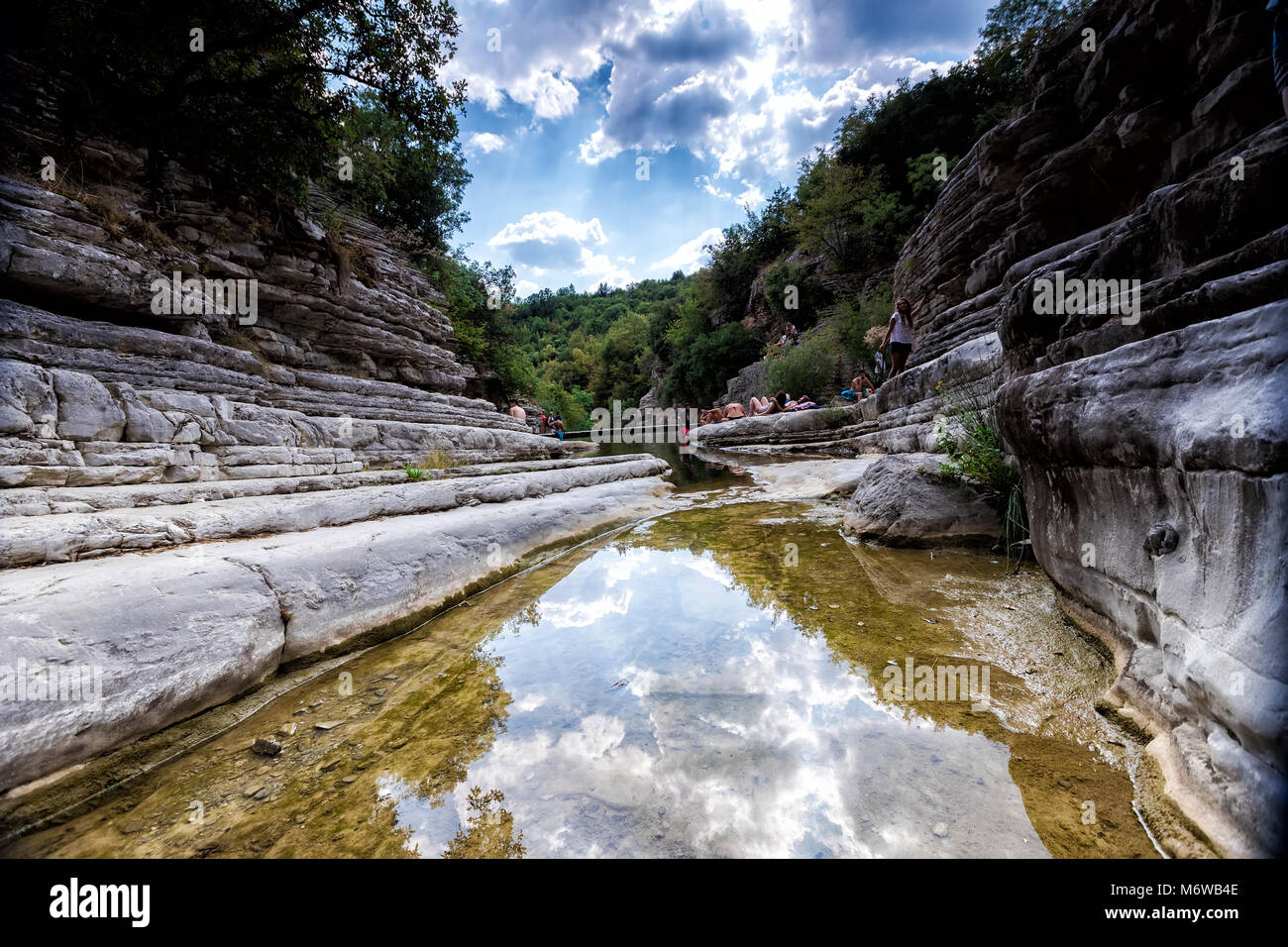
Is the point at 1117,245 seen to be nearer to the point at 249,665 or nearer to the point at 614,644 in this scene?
the point at 614,644

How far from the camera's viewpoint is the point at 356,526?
362 centimetres

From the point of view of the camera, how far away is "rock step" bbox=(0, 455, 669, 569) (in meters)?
2.39

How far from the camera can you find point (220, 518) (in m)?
3.15

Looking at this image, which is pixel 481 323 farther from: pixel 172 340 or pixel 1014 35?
pixel 1014 35

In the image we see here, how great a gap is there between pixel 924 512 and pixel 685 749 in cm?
323

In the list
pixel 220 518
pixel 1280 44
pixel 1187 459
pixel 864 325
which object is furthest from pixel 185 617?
pixel 864 325

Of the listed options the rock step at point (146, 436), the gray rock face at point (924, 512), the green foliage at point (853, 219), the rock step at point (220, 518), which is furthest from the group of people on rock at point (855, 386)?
the rock step at point (220, 518)

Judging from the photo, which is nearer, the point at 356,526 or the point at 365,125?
the point at 356,526

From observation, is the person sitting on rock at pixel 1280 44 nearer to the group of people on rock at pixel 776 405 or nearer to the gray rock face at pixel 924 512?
the gray rock face at pixel 924 512

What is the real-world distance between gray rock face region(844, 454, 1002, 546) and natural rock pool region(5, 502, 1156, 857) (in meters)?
0.84

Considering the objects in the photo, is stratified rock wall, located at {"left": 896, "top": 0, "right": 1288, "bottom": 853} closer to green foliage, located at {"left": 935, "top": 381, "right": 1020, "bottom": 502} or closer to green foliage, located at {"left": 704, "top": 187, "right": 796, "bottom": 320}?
green foliage, located at {"left": 935, "top": 381, "right": 1020, "bottom": 502}

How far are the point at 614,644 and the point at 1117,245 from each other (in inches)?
137

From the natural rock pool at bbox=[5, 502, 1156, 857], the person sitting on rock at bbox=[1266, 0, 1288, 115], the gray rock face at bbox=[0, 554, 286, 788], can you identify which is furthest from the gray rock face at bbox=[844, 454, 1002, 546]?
the gray rock face at bbox=[0, 554, 286, 788]
